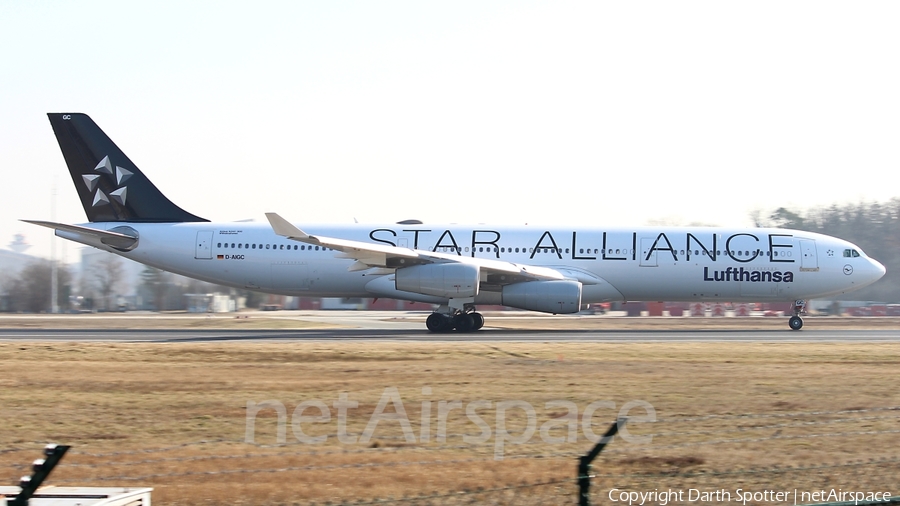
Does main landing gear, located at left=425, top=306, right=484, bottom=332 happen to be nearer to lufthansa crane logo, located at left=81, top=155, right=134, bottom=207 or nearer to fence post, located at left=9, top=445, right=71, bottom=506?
lufthansa crane logo, located at left=81, top=155, right=134, bottom=207

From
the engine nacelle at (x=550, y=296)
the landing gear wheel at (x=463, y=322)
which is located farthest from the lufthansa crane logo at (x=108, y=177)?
the engine nacelle at (x=550, y=296)

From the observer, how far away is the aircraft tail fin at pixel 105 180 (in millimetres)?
30188

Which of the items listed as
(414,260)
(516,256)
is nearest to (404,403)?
(414,260)

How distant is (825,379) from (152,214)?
22.3 meters

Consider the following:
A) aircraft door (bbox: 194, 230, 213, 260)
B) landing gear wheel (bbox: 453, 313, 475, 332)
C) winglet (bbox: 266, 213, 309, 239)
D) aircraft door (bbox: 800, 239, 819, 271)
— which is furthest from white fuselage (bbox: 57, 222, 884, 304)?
winglet (bbox: 266, 213, 309, 239)

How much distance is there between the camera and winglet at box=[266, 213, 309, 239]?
2431 cm

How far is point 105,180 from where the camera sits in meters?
30.1

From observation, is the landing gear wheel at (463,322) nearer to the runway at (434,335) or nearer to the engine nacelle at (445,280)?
the runway at (434,335)

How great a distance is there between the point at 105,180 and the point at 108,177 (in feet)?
0.45

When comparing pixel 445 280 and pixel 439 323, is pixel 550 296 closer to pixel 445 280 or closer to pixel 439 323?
pixel 445 280

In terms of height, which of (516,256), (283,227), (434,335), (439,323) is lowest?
(434,335)

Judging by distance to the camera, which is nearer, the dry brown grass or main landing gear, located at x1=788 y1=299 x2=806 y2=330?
the dry brown grass

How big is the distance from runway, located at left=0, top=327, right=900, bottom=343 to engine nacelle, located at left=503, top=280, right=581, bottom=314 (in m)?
0.83

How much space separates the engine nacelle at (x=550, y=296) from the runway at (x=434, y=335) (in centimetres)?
83
